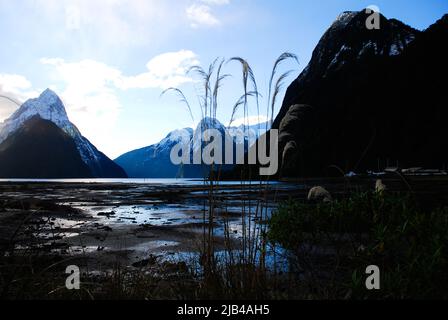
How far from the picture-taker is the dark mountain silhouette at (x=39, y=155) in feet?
578

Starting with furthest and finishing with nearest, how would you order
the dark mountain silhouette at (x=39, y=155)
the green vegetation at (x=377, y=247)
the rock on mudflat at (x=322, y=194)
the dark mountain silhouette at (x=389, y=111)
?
the dark mountain silhouette at (x=39, y=155) < the dark mountain silhouette at (x=389, y=111) < the rock on mudflat at (x=322, y=194) < the green vegetation at (x=377, y=247)

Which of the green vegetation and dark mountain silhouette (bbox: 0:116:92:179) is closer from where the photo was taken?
the green vegetation

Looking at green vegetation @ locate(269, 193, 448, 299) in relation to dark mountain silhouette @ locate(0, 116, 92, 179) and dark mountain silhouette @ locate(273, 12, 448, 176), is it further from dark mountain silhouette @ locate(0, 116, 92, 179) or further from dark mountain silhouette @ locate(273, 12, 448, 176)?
dark mountain silhouette @ locate(0, 116, 92, 179)

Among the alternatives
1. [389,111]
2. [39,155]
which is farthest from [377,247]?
[39,155]

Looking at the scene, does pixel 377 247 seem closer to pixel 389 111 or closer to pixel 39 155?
pixel 389 111

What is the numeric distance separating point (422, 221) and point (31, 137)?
21543cm

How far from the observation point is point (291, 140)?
394 centimetres

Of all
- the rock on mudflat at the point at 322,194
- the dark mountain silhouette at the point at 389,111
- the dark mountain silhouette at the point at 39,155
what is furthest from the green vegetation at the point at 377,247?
the dark mountain silhouette at the point at 39,155

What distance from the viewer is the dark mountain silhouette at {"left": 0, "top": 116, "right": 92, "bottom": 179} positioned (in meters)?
176

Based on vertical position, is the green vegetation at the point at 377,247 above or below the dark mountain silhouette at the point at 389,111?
below

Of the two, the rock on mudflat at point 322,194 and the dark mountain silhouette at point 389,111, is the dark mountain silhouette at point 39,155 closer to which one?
the dark mountain silhouette at point 389,111

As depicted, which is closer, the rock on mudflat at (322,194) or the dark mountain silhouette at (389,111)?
the rock on mudflat at (322,194)

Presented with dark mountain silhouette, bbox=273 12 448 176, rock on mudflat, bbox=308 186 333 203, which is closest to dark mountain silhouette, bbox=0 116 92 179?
dark mountain silhouette, bbox=273 12 448 176

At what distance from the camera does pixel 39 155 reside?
18325 cm
